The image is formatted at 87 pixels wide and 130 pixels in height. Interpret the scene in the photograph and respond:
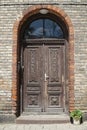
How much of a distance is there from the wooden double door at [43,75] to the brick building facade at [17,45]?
1.74 feet

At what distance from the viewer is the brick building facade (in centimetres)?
1029

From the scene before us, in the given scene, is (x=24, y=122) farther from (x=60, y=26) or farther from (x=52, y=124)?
(x=60, y=26)

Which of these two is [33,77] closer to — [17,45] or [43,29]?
[17,45]

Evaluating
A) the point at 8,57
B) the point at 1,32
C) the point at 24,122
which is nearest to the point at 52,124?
the point at 24,122

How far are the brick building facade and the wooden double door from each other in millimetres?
531

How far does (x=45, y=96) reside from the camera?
35.7 feet

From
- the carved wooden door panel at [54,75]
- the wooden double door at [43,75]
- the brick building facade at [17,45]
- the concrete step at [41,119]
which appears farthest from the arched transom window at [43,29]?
the concrete step at [41,119]

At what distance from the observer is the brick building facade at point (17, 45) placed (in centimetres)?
1029

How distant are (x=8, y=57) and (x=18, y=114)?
5.21ft

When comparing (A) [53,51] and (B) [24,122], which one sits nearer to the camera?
(B) [24,122]

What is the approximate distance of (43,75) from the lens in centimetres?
1089

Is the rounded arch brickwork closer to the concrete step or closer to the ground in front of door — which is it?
the concrete step

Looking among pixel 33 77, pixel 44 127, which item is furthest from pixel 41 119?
pixel 33 77

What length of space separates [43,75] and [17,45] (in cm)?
118
